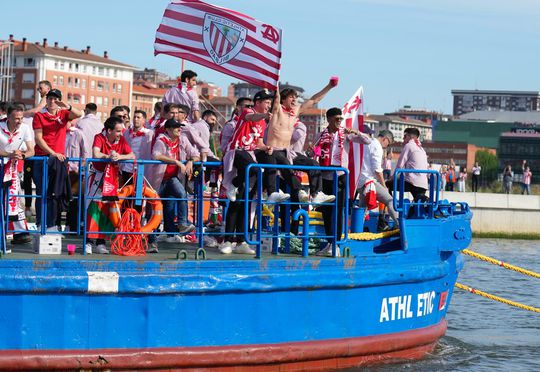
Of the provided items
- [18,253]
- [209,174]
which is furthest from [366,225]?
[18,253]

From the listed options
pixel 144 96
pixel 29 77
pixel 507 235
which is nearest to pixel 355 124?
pixel 507 235

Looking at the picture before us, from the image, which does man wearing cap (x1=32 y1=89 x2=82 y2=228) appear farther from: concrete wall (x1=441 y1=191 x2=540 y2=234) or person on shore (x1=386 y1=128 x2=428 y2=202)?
concrete wall (x1=441 y1=191 x2=540 y2=234)

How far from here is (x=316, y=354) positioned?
35.4 ft

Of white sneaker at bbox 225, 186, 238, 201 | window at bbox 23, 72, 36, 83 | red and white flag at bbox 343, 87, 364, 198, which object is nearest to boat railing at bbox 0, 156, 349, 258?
white sneaker at bbox 225, 186, 238, 201

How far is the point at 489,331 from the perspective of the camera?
15805mm

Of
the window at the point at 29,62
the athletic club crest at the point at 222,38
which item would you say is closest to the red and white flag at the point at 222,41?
the athletic club crest at the point at 222,38

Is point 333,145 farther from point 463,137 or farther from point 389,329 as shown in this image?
point 463,137

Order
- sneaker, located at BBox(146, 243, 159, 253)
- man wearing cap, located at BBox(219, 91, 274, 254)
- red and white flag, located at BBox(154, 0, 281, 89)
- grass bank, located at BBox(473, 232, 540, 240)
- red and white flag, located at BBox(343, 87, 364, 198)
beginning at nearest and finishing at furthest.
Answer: sneaker, located at BBox(146, 243, 159, 253) < man wearing cap, located at BBox(219, 91, 274, 254) < red and white flag, located at BBox(154, 0, 281, 89) < red and white flag, located at BBox(343, 87, 364, 198) < grass bank, located at BBox(473, 232, 540, 240)

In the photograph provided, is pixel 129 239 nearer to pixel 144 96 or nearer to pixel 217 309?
pixel 217 309

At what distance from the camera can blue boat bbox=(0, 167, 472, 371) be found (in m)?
9.55

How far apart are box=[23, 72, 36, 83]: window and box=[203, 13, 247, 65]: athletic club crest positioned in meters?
140

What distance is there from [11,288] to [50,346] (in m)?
0.64

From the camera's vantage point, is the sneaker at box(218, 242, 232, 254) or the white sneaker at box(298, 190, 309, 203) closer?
the sneaker at box(218, 242, 232, 254)

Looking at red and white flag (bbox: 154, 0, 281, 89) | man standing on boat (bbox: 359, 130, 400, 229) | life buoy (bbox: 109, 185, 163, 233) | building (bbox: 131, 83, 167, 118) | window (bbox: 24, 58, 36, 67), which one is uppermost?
window (bbox: 24, 58, 36, 67)
